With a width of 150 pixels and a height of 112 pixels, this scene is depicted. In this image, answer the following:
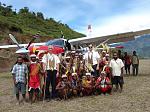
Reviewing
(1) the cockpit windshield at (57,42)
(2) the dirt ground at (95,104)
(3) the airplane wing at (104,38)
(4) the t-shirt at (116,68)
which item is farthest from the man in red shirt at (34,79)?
(3) the airplane wing at (104,38)

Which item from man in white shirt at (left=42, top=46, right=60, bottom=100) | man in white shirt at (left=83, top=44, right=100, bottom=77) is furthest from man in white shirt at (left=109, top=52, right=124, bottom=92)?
man in white shirt at (left=42, top=46, right=60, bottom=100)

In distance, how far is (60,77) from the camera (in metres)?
13.0

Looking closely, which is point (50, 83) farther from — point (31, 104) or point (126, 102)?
point (126, 102)

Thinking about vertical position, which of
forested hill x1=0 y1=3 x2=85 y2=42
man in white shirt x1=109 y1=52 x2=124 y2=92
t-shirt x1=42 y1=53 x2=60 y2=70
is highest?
forested hill x1=0 y1=3 x2=85 y2=42

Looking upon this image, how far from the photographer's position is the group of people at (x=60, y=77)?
41.2 ft

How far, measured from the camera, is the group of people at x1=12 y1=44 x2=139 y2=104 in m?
12.6

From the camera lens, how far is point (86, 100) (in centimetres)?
1238

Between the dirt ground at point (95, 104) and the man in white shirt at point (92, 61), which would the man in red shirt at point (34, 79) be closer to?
the dirt ground at point (95, 104)

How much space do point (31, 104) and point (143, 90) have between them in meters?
4.40

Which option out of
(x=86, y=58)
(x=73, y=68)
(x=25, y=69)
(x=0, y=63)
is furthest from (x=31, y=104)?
(x=0, y=63)

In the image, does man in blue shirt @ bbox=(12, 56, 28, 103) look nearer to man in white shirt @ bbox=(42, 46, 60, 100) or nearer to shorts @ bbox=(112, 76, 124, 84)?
man in white shirt @ bbox=(42, 46, 60, 100)

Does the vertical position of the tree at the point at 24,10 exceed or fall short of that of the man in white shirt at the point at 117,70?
it exceeds it

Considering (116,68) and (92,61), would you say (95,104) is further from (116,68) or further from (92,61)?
(92,61)

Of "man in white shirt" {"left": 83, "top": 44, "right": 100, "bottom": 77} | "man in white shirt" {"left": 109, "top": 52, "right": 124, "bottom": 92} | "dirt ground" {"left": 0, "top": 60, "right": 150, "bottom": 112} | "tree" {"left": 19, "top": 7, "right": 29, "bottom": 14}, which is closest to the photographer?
"dirt ground" {"left": 0, "top": 60, "right": 150, "bottom": 112}
